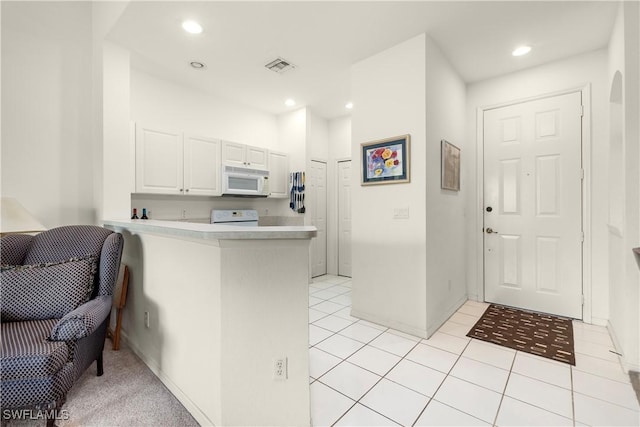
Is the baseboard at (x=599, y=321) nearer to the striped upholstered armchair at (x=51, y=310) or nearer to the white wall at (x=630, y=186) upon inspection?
the white wall at (x=630, y=186)

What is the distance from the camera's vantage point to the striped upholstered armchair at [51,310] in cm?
136

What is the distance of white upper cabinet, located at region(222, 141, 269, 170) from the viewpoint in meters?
→ 3.81

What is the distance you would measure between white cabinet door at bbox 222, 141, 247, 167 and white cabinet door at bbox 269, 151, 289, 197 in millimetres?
489

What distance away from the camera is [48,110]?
267 cm

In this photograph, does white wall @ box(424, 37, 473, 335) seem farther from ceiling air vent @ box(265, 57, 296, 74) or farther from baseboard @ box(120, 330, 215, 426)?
baseboard @ box(120, 330, 215, 426)

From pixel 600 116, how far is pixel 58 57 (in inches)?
205

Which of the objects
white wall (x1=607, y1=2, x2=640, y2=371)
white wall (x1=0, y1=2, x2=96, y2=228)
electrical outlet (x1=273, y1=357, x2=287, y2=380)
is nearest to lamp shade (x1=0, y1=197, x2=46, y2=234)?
white wall (x1=0, y1=2, x2=96, y2=228)

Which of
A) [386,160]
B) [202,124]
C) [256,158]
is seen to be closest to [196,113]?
[202,124]

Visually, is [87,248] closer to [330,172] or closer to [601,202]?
[330,172]

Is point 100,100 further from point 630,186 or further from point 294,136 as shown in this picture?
point 630,186

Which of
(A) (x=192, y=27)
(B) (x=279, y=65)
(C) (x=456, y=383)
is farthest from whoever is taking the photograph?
(B) (x=279, y=65)

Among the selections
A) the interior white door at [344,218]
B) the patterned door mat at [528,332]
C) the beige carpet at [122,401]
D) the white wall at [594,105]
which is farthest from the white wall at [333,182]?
the beige carpet at [122,401]

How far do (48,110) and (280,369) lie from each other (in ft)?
10.2

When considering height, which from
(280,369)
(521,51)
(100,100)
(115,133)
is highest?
(521,51)
